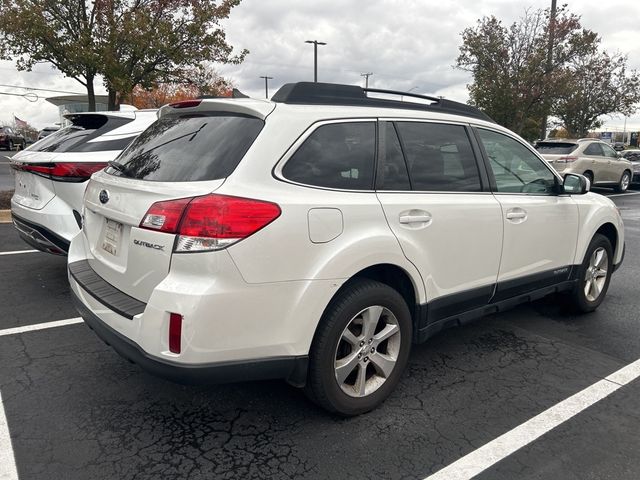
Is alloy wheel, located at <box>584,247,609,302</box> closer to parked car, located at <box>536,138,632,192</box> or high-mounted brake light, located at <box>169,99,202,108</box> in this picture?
high-mounted brake light, located at <box>169,99,202,108</box>

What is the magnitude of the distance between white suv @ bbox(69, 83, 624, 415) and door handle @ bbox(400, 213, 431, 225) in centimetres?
1

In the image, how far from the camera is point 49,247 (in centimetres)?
452

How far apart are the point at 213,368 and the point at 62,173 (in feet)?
10.0

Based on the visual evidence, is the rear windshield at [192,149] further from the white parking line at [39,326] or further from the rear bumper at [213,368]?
the white parking line at [39,326]

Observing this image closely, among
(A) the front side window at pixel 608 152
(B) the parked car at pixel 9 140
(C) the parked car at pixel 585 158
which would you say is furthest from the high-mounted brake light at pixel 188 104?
(B) the parked car at pixel 9 140

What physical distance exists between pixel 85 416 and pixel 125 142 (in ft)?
9.53

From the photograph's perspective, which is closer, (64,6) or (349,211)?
(349,211)

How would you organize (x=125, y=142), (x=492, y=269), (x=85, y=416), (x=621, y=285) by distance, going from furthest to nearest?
(x=621, y=285) < (x=125, y=142) < (x=492, y=269) < (x=85, y=416)

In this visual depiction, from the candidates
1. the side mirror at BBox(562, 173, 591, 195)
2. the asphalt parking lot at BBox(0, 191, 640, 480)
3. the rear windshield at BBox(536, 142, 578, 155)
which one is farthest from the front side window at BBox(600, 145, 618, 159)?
the asphalt parking lot at BBox(0, 191, 640, 480)

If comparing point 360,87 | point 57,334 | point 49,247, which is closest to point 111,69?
point 49,247

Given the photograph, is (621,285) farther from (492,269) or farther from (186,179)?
(186,179)

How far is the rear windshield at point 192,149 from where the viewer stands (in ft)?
8.30

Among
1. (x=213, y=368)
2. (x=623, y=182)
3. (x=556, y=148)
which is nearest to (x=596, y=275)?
(x=213, y=368)

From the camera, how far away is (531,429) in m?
2.80
